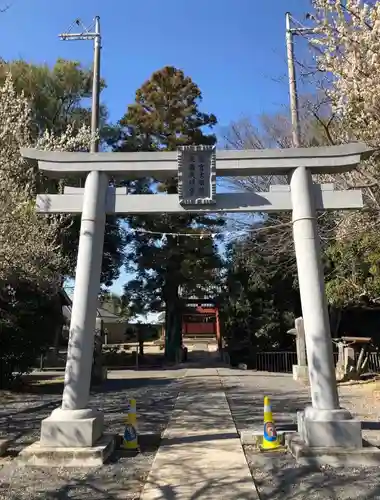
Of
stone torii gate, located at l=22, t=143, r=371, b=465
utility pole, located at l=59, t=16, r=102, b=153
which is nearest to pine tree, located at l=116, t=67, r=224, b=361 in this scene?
utility pole, located at l=59, t=16, r=102, b=153

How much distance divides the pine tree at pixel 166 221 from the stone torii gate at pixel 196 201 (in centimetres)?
1635

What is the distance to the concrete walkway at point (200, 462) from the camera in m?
4.96

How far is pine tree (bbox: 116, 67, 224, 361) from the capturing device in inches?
956

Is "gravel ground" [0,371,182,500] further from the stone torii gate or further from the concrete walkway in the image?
the stone torii gate

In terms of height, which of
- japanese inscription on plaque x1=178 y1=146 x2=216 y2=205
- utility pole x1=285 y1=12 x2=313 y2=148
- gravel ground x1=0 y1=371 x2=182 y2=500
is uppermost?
utility pole x1=285 y1=12 x2=313 y2=148

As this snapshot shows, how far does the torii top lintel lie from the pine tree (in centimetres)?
1637

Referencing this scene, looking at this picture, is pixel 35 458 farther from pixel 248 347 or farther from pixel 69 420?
pixel 248 347

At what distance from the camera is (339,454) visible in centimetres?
602

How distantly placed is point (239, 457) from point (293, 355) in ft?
59.1

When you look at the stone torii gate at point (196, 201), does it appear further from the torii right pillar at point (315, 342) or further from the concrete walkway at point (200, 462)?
the concrete walkway at point (200, 462)

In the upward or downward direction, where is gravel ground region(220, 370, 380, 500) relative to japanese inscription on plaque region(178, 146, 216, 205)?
downward

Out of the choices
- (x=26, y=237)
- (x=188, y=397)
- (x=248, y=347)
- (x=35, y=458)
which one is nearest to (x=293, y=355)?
(x=248, y=347)

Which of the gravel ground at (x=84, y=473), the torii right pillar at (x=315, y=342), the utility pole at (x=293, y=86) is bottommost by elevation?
the gravel ground at (x=84, y=473)

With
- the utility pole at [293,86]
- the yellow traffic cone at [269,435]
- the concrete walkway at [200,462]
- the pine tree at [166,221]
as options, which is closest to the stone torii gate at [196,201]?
the yellow traffic cone at [269,435]
